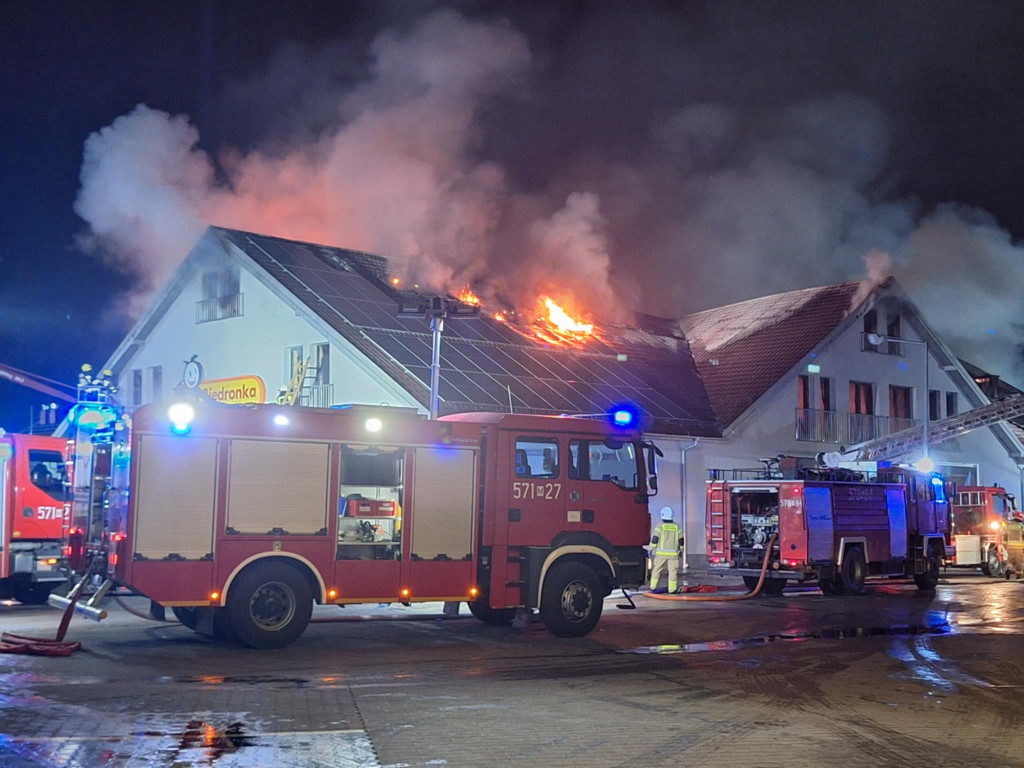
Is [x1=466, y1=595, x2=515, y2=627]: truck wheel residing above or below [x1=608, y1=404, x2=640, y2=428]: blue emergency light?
below

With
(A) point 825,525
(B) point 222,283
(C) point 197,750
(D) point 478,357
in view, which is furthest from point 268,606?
(B) point 222,283

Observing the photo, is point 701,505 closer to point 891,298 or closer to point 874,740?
point 891,298

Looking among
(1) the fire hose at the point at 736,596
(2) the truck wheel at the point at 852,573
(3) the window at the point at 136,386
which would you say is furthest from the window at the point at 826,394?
(3) the window at the point at 136,386

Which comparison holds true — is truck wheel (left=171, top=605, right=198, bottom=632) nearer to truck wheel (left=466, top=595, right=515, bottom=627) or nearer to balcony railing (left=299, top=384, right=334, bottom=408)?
truck wheel (left=466, top=595, right=515, bottom=627)

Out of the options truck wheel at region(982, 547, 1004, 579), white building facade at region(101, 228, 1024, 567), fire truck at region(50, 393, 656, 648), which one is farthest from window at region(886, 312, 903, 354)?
fire truck at region(50, 393, 656, 648)

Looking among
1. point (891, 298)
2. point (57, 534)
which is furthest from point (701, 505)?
point (57, 534)

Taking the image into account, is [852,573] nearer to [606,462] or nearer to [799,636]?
[799,636]

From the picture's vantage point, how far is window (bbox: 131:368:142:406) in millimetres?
30641

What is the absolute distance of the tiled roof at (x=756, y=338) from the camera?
96.2ft

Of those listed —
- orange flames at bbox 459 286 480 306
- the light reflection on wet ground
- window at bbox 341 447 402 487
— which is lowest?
the light reflection on wet ground

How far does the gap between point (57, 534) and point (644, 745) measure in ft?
36.6

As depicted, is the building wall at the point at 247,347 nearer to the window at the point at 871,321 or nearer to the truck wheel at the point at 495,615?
the truck wheel at the point at 495,615

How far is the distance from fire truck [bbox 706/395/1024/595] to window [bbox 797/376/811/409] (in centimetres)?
723

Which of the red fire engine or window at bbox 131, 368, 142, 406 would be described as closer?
the red fire engine
